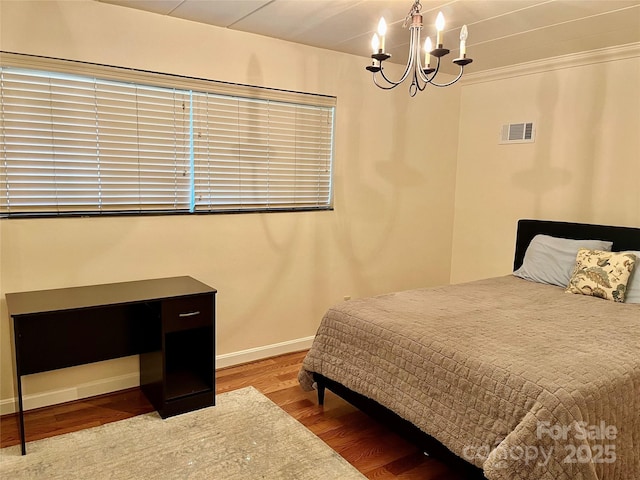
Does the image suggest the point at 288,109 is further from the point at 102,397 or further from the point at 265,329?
the point at 102,397

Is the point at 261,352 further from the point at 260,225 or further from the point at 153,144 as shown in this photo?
the point at 153,144

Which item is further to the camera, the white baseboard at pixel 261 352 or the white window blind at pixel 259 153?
the white baseboard at pixel 261 352

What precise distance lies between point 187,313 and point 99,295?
1.61 feet

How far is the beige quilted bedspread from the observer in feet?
5.61

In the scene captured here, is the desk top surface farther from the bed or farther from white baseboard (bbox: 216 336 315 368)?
the bed

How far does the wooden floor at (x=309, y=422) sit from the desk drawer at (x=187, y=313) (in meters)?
0.59

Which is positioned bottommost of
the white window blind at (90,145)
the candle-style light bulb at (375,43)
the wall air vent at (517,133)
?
the white window blind at (90,145)

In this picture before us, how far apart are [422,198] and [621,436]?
2818 mm

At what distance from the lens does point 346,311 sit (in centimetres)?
269

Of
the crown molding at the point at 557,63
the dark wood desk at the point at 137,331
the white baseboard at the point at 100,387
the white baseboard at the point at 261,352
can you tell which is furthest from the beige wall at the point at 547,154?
the dark wood desk at the point at 137,331

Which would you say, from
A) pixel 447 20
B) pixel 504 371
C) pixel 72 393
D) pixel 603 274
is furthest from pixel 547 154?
pixel 72 393

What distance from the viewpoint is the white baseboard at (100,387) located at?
275 cm

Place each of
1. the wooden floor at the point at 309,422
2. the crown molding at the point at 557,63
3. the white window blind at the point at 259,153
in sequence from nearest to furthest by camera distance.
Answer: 1. the wooden floor at the point at 309,422
2. the white window blind at the point at 259,153
3. the crown molding at the point at 557,63

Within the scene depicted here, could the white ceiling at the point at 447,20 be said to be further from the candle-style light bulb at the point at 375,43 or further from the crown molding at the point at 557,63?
the candle-style light bulb at the point at 375,43
